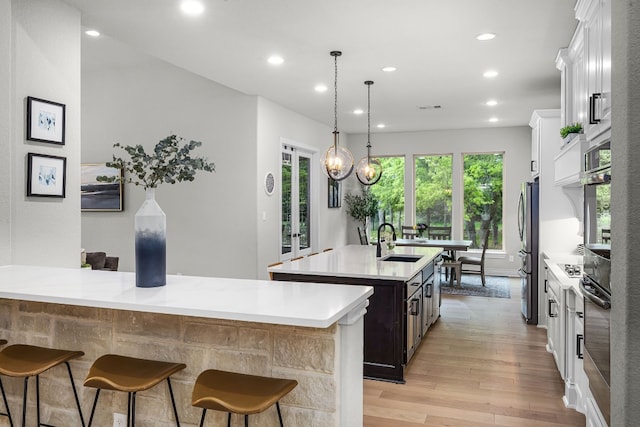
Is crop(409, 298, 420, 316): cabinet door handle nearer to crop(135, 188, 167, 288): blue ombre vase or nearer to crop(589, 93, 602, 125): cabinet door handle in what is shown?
crop(589, 93, 602, 125): cabinet door handle

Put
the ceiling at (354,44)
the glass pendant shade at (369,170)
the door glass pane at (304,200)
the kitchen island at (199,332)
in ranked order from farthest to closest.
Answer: the door glass pane at (304,200) < the glass pendant shade at (369,170) < the ceiling at (354,44) < the kitchen island at (199,332)

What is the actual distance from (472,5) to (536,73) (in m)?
2.18

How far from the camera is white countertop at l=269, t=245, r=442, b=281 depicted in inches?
148

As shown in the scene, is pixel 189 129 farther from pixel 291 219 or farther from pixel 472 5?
pixel 472 5

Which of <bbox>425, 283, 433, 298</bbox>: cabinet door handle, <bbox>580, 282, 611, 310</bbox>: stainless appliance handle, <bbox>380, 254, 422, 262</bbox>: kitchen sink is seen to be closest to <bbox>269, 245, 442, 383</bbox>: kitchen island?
<bbox>425, 283, 433, 298</bbox>: cabinet door handle

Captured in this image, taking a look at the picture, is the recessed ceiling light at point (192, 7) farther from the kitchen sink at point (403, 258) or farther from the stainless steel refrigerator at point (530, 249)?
the stainless steel refrigerator at point (530, 249)

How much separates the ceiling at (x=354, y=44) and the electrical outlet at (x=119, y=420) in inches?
102

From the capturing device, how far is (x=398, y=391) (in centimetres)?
356

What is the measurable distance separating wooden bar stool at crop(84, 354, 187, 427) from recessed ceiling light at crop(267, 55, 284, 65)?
128 inches

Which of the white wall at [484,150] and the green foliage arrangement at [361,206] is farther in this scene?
the green foliage arrangement at [361,206]

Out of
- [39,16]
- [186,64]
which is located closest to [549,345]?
[186,64]

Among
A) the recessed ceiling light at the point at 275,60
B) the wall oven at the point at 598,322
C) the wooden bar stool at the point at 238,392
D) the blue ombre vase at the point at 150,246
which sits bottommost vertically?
the wooden bar stool at the point at 238,392

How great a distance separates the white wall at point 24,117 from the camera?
9.25 ft

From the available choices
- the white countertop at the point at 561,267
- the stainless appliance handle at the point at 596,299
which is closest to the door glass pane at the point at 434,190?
the white countertop at the point at 561,267
